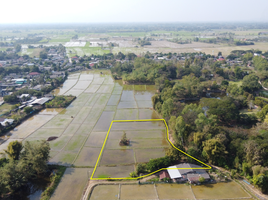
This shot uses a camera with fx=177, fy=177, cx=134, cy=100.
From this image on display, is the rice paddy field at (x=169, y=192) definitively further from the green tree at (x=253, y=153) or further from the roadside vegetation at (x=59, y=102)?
the roadside vegetation at (x=59, y=102)

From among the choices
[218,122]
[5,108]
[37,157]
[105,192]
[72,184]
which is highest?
[37,157]

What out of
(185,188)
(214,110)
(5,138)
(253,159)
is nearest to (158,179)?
(185,188)

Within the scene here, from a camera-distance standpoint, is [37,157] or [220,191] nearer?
[220,191]

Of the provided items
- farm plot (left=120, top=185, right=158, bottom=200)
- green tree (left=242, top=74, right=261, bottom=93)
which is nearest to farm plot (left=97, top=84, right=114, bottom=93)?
farm plot (left=120, top=185, right=158, bottom=200)

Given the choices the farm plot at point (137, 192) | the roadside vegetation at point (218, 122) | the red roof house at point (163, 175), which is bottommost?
the farm plot at point (137, 192)

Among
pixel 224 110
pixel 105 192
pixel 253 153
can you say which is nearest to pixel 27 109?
pixel 105 192

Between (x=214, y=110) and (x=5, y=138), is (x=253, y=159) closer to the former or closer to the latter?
(x=214, y=110)

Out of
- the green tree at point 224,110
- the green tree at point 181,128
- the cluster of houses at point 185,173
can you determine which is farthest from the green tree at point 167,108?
the cluster of houses at point 185,173

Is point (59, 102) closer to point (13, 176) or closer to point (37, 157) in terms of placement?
point (37, 157)

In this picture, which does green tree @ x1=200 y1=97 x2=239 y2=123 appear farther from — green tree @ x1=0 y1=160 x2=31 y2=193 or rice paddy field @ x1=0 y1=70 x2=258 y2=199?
green tree @ x1=0 y1=160 x2=31 y2=193

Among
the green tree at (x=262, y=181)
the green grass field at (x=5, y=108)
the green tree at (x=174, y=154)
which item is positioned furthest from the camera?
the green grass field at (x=5, y=108)
